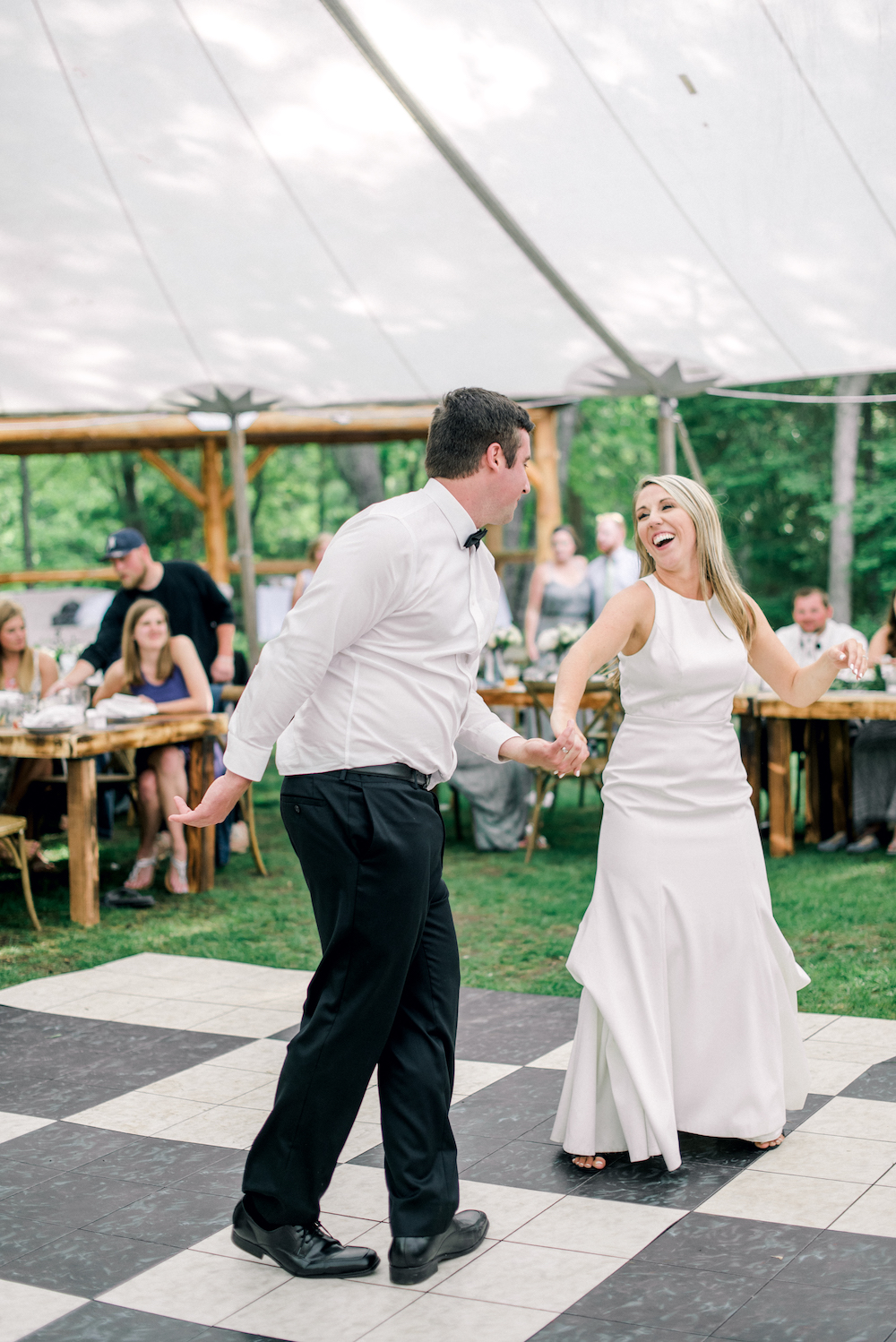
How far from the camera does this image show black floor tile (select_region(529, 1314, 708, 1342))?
89.8 inches

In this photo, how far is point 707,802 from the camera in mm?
3182

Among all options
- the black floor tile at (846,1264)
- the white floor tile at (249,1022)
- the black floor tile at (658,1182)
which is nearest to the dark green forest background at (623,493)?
the white floor tile at (249,1022)

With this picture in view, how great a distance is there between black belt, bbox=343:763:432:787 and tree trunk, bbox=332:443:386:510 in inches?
638

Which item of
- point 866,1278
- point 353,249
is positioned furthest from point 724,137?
point 866,1278

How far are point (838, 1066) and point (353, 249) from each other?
557 centimetres

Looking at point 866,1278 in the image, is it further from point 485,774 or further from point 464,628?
point 485,774

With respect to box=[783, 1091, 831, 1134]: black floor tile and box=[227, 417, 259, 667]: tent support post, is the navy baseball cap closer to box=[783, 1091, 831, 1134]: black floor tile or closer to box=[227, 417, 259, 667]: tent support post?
box=[227, 417, 259, 667]: tent support post

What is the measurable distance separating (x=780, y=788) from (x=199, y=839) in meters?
2.98

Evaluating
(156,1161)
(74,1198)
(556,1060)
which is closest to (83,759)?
(556,1060)

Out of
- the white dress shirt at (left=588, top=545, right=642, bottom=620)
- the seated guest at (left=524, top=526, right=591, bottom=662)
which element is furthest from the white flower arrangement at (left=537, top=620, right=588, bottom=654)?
the white dress shirt at (left=588, top=545, right=642, bottom=620)

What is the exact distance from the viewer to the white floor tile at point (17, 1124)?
11.1 feet

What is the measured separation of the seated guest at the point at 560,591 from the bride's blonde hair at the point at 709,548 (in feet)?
18.0

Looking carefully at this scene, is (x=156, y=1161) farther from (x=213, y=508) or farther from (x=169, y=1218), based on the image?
(x=213, y=508)

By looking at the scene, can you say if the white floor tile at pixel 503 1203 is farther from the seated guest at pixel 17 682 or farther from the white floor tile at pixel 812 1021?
the seated guest at pixel 17 682
